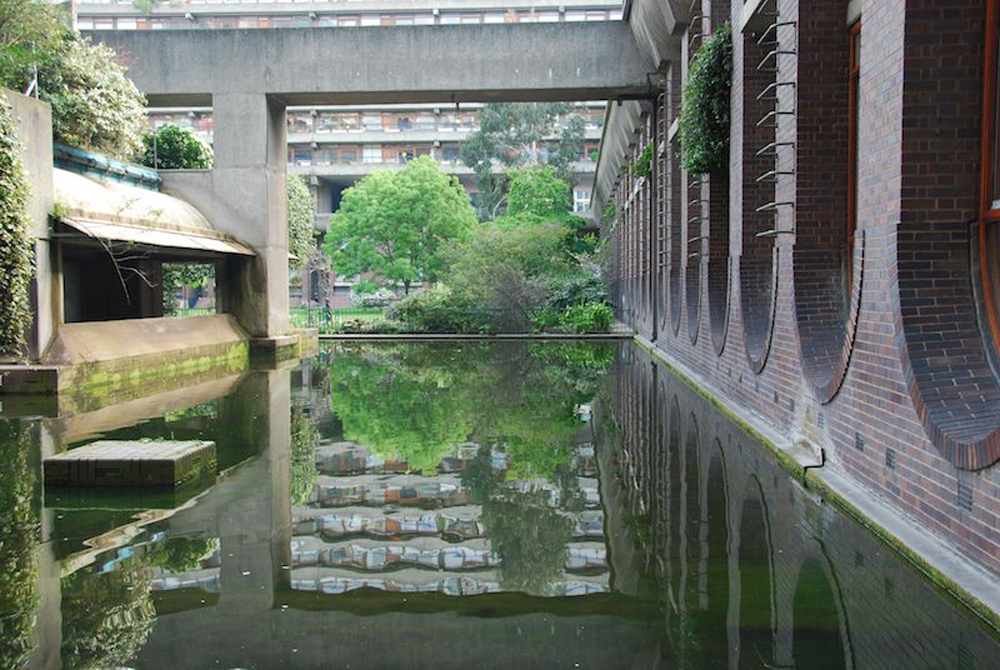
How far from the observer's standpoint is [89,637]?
4.16 m

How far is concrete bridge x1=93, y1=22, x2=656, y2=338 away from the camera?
21359mm

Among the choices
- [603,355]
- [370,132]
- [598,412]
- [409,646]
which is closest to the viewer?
[409,646]

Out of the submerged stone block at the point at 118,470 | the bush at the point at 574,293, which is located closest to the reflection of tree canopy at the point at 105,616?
the submerged stone block at the point at 118,470

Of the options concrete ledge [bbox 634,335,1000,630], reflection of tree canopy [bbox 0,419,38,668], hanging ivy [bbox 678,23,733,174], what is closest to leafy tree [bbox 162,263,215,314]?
hanging ivy [bbox 678,23,733,174]

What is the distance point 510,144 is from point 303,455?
5842 cm

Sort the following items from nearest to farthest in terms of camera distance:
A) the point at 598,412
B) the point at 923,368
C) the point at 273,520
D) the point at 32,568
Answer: the point at 32,568
the point at 923,368
the point at 273,520
the point at 598,412

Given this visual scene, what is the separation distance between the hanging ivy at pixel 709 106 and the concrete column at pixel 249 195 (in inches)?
483

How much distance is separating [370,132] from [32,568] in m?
65.9

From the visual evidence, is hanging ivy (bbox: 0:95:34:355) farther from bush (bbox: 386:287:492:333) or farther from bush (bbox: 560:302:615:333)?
bush (bbox: 560:302:615:333)

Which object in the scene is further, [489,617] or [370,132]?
[370,132]

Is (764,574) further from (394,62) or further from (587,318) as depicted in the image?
(587,318)

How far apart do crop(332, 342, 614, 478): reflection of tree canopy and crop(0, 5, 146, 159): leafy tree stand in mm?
6798

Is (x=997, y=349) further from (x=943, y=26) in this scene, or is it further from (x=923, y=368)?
(x=943, y=26)

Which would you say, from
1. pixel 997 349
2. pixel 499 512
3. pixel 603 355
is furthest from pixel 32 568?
pixel 603 355
